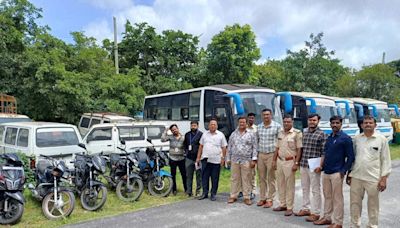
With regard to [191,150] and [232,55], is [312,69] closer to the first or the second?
[232,55]

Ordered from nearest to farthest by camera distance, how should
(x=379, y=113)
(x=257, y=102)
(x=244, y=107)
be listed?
(x=244, y=107) < (x=257, y=102) < (x=379, y=113)

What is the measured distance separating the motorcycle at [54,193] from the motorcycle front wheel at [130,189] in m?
1.16

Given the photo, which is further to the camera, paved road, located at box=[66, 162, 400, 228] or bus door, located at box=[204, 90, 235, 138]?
bus door, located at box=[204, 90, 235, 138]

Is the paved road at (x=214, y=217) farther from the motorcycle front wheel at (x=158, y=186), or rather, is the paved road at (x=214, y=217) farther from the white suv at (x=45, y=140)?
the white suv at (x=45, y=140)

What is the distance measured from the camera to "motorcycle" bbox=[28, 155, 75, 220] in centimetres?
635

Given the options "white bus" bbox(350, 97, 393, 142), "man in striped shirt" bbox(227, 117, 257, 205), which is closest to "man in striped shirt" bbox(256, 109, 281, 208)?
"man in striped shirt" bbox(227, 117, 257, 205)

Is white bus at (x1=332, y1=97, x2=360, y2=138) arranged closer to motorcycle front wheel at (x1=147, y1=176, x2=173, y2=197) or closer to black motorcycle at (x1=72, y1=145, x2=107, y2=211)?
motorcycle front wheel at (x1=147, y1=176, x2=173, y2=197)

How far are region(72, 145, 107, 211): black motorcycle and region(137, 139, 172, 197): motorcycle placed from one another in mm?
1052

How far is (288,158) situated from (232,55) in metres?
17.8

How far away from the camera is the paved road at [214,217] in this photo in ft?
19.3

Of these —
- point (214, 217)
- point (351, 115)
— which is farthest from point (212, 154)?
point (351, 115)

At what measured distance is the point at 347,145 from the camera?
5.25 m

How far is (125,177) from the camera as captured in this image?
756cm

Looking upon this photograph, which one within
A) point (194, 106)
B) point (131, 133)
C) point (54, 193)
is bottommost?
point (54, 193)
